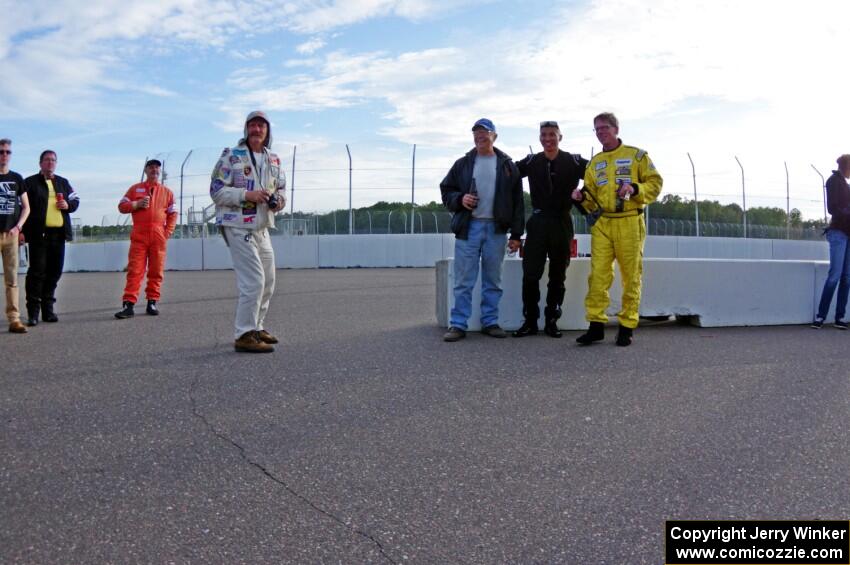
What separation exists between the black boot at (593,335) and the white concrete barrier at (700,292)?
2.90 feet

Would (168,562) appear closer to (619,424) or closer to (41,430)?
(41,430)

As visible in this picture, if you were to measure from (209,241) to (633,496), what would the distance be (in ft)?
73.1

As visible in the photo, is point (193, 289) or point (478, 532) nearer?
point (478, 532)

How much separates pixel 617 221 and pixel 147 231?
5.34 meters

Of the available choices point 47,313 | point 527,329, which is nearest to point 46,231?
point 47,313

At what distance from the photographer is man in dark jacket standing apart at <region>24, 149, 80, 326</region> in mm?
8359

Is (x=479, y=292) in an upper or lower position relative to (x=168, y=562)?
upper

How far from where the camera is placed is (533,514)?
294 centimetres

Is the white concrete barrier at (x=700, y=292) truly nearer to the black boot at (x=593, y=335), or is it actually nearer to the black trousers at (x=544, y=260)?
the black trousers at (x=544, y=260)

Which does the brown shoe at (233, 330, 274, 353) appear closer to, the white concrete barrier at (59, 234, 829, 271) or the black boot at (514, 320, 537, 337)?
the black boot at (514, 320, 537, 337)

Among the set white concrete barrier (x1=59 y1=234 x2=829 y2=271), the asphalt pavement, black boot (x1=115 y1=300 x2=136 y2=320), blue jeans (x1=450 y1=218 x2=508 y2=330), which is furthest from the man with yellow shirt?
white concrete barrier (x1=59 y1=234 x2=829 y2=271)

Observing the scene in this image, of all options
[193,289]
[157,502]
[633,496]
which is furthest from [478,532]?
[193,289]

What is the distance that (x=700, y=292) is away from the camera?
7.78 m

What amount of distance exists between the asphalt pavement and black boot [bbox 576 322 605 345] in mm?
131
